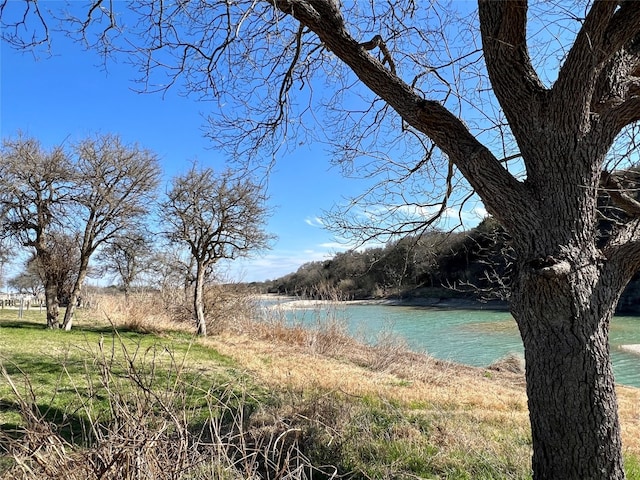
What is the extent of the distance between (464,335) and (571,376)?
21375 mm

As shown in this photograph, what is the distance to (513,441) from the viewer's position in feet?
14.4

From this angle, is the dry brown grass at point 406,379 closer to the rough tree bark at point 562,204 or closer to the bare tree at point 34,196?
the rough tree bark at point 562,204

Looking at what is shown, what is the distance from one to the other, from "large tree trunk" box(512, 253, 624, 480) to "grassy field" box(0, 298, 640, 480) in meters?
1.04

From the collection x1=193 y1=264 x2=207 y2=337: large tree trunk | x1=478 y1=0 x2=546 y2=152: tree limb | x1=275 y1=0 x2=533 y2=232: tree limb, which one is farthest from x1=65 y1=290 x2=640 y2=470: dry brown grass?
x1=478 y1=0 x2=546 y2=152: tree limb

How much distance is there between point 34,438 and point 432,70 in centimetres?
437

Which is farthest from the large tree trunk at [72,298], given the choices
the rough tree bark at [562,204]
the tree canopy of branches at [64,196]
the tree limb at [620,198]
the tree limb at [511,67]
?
the tree limb at [620,198]

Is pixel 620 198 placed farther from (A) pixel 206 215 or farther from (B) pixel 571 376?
(A) pixel 206 215

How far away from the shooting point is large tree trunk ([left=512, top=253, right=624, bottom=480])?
8.14ft

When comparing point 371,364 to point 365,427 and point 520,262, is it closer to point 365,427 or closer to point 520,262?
point 365,427

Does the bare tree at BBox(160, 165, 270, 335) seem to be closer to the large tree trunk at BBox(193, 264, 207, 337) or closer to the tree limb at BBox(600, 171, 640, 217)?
the large tree trunk at BBox(193, 264, 207, 337)

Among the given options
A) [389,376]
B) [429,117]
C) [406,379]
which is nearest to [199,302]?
[389,376]

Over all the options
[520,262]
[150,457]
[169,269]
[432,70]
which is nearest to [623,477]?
[520,262]

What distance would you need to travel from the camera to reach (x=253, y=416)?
475 centimetres

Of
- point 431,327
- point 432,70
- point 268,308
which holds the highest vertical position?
point 432,70
